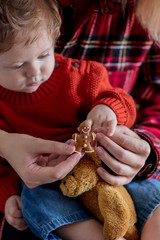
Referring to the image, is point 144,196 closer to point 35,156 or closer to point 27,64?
point 35,156

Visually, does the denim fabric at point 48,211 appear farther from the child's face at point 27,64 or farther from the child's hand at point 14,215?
the child's face at point 27,64

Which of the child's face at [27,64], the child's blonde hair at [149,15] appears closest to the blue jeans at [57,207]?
the child's face at [27,64]

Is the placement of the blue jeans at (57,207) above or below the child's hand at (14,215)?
above

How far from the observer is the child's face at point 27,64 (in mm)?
819

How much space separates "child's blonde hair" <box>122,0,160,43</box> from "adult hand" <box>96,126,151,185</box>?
45 centimetres

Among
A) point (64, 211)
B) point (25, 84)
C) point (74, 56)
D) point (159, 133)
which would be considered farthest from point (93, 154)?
point (74, 56)

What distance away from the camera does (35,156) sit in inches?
33.9

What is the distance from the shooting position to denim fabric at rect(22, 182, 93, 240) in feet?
2.83

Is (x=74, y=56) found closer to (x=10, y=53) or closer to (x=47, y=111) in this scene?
(x=47, y=111)

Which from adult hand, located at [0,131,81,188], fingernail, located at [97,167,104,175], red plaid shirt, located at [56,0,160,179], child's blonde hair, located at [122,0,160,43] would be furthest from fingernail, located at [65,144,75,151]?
child's blonde hair, located at [122,0,160,43]

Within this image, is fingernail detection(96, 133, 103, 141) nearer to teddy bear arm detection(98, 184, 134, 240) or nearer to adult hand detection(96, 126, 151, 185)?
adult hand detection(96, 126, 151, 185)

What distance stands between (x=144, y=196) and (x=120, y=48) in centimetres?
62

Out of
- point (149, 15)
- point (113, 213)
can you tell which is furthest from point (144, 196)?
point (149, 15)

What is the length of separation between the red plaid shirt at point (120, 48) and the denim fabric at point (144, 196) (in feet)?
0.50
